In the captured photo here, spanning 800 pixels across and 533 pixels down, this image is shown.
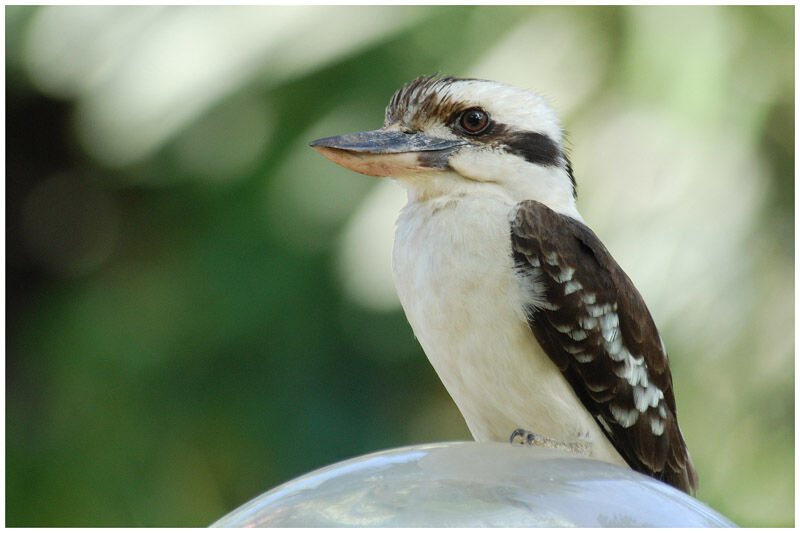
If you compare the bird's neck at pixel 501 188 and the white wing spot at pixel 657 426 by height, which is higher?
the bird's neck at pixel 501 188

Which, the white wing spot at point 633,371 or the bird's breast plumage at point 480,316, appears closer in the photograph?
the bird's breast plumage at point 480,316

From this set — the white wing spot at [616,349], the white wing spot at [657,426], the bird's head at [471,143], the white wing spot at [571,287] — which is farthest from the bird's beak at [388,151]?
the white wing spot at [657,426]

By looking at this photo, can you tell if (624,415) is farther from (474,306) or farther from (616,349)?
(474,306)

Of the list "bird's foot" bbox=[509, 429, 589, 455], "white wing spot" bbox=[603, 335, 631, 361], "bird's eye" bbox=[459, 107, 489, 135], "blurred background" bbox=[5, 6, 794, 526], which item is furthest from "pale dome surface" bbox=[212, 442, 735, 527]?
"blurred background" bbox=[5, 6, 794, 526]

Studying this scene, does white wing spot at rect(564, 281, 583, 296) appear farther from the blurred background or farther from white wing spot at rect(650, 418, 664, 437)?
the blurred background

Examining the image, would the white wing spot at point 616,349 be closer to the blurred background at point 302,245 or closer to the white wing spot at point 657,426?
the white wing spot at point 657,426

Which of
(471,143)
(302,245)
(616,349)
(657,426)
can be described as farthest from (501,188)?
(302,245)
